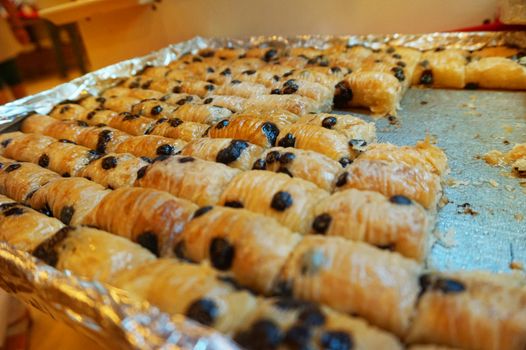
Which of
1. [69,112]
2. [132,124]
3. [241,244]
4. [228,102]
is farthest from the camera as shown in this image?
[69,112]

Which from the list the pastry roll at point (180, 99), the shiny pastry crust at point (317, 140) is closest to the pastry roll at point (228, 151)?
the shiny pastry crust at point (317, 140)

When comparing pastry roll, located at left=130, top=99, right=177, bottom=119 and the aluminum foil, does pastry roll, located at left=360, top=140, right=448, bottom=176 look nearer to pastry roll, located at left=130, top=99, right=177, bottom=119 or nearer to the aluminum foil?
the aluminum foil

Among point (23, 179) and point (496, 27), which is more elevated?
point (496, 27)

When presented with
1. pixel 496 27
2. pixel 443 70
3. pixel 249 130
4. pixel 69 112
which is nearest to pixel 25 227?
pixel 249 130

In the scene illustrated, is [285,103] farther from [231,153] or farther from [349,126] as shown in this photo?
[231,153]

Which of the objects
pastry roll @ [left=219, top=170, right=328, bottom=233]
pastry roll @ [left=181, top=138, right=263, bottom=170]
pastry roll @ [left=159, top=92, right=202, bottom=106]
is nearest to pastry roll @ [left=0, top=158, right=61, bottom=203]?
pastry roll @ [left=181, top=138, right=263, bottom=170]

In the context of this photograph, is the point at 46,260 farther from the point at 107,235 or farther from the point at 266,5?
the point at 266,5
